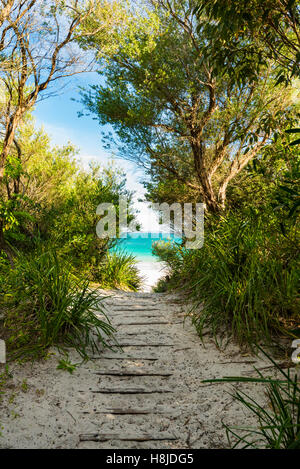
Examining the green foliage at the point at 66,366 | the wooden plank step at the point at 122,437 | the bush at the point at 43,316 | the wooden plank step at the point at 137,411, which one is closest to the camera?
the wooden plank step at the point at 122,437

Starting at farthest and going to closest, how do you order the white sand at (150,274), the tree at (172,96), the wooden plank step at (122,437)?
the white sand at (150,274) → the tree at (172,96) → the wooden plank step at (122,437)

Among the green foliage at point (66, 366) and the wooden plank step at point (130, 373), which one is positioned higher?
the green foliage at point (66, 366)

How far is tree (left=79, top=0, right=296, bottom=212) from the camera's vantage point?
6.11 metres

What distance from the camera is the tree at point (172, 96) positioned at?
6109mm

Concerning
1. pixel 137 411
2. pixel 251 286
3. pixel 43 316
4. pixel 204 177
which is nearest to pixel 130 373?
pixel 137 411

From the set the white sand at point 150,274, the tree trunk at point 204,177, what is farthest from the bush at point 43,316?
the white sand at point 150,274

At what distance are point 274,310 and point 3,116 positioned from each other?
527 cm

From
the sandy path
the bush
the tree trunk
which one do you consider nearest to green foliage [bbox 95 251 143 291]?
the tree trunk

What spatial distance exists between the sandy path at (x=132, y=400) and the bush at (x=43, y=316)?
0.64 feet

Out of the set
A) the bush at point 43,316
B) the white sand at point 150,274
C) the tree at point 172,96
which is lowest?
the white sand at point 150,274

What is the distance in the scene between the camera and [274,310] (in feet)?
9.18

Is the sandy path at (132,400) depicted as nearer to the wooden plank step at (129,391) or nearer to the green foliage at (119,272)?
the wooden plank step at (129,391)

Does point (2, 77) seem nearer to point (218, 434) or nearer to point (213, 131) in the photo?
point (213, 131)
